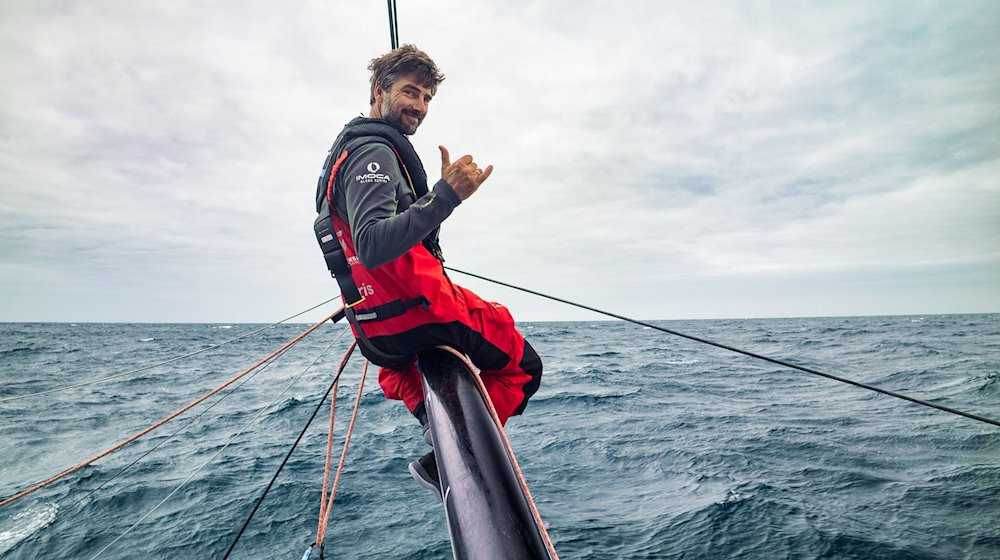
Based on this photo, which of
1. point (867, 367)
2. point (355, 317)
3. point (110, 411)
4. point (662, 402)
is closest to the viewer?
point (355, 317)

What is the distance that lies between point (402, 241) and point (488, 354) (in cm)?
80

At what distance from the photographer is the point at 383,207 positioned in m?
1.72

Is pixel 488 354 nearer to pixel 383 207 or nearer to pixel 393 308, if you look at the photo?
pixel 393 308

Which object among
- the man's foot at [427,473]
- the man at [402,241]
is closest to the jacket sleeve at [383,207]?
the man at [402,241]

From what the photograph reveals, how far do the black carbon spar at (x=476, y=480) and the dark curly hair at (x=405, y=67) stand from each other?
1.28 meters

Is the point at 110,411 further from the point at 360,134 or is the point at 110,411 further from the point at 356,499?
the point at 360,134

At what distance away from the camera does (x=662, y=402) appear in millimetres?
12406

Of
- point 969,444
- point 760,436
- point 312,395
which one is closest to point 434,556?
point 760,436

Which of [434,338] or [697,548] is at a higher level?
[434,338]

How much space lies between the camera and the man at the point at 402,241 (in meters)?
1.68

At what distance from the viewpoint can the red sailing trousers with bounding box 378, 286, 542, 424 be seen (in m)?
2.03

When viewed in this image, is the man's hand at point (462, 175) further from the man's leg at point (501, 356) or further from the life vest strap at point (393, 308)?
the man's leg at point (501, 356)

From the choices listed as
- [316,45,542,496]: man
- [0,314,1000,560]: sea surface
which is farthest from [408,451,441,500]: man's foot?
[0,314,1000,560]: sea surface

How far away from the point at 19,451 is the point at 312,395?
6.62 meters
